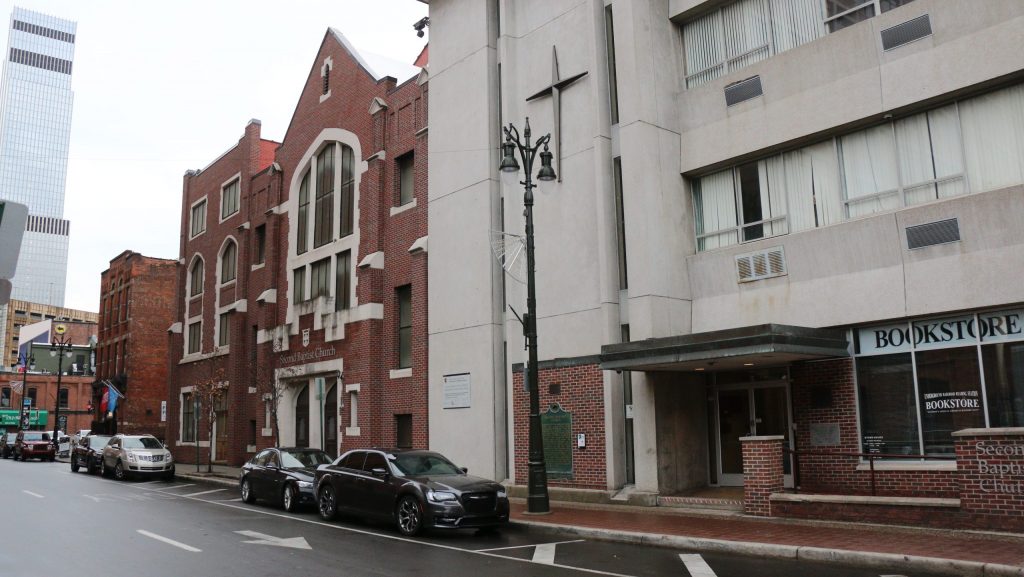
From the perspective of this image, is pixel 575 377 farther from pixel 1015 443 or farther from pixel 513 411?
pixel 1015 443

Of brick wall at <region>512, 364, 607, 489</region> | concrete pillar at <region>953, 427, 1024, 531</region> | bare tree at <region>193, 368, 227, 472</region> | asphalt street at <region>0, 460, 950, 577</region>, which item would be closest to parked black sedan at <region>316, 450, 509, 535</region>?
asphalt street at <region>0, 460, 950, 577</region>

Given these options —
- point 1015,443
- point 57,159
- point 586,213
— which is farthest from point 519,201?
point 57,159

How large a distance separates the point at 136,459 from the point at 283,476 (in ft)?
43.9

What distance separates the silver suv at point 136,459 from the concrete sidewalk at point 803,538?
1855cm

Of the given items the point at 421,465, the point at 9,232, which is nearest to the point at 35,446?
the point at 421,465

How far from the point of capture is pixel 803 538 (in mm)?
12250

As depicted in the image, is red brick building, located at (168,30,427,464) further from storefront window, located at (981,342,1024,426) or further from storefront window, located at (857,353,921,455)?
storefront window, located at (981,342,1024,426)

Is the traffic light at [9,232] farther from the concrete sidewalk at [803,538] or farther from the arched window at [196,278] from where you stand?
the arched window at [196,278]

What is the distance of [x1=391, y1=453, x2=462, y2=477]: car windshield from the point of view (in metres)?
15.2

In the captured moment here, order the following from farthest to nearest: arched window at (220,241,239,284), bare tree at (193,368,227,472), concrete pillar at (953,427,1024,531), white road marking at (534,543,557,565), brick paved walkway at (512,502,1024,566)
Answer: arched window at (220,241,239,284) → bare tree at (193,368,227,472) → concrete pillar at (953,427,1024,531) → white road marking at (534,543,557,565) → brick paved walkway at (512,502,1024,566)

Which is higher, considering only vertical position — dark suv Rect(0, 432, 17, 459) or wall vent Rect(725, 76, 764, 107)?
wall vent Rect(725, 76, 764, 107)

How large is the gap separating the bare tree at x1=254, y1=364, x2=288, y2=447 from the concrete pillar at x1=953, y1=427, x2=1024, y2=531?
2478 cm

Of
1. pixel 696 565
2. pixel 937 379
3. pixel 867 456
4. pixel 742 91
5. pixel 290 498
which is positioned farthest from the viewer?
pixel 290 498

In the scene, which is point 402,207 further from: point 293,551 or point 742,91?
point 293,551
